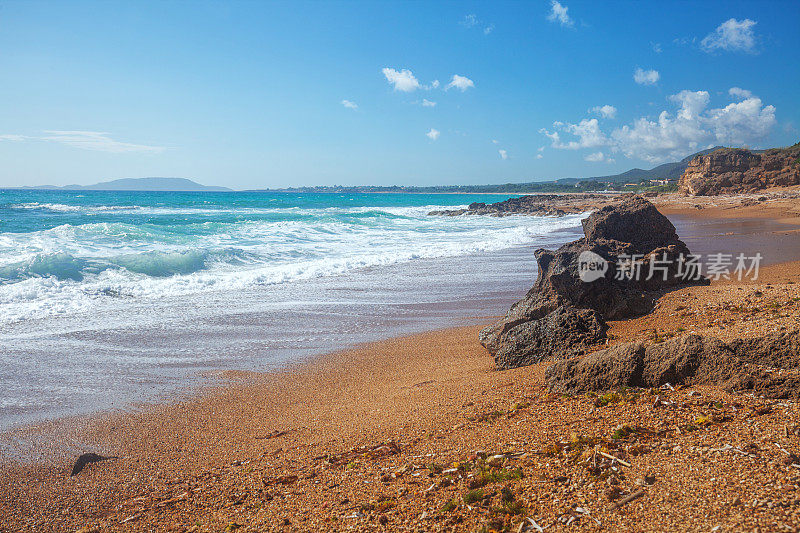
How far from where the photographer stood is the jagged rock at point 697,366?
11.2ft

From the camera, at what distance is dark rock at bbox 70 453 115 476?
389cm

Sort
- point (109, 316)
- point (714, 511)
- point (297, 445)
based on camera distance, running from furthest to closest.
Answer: point (109, 316) < point (297, 445) < point (714, 511)

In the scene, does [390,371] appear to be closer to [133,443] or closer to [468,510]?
[133,443]

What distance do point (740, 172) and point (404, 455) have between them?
54.4 m

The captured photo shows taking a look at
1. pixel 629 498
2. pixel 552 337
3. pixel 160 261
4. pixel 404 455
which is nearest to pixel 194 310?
pixel 160 261

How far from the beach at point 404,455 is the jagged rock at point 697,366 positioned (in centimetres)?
17

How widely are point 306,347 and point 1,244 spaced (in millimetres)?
17274

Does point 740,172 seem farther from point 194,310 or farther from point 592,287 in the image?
point 194,310

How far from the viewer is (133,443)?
4.34 m

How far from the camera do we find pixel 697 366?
12.3ft

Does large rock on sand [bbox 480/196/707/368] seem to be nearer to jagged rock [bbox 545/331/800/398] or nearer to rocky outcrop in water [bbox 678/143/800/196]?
jagged rock [bbox 545/331/800/398]

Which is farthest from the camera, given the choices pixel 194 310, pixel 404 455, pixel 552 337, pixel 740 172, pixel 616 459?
pixel 740 172

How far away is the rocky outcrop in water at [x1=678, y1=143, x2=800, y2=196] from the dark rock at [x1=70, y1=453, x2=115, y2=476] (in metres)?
50.3

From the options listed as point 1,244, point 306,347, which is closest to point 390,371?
point 306,347
